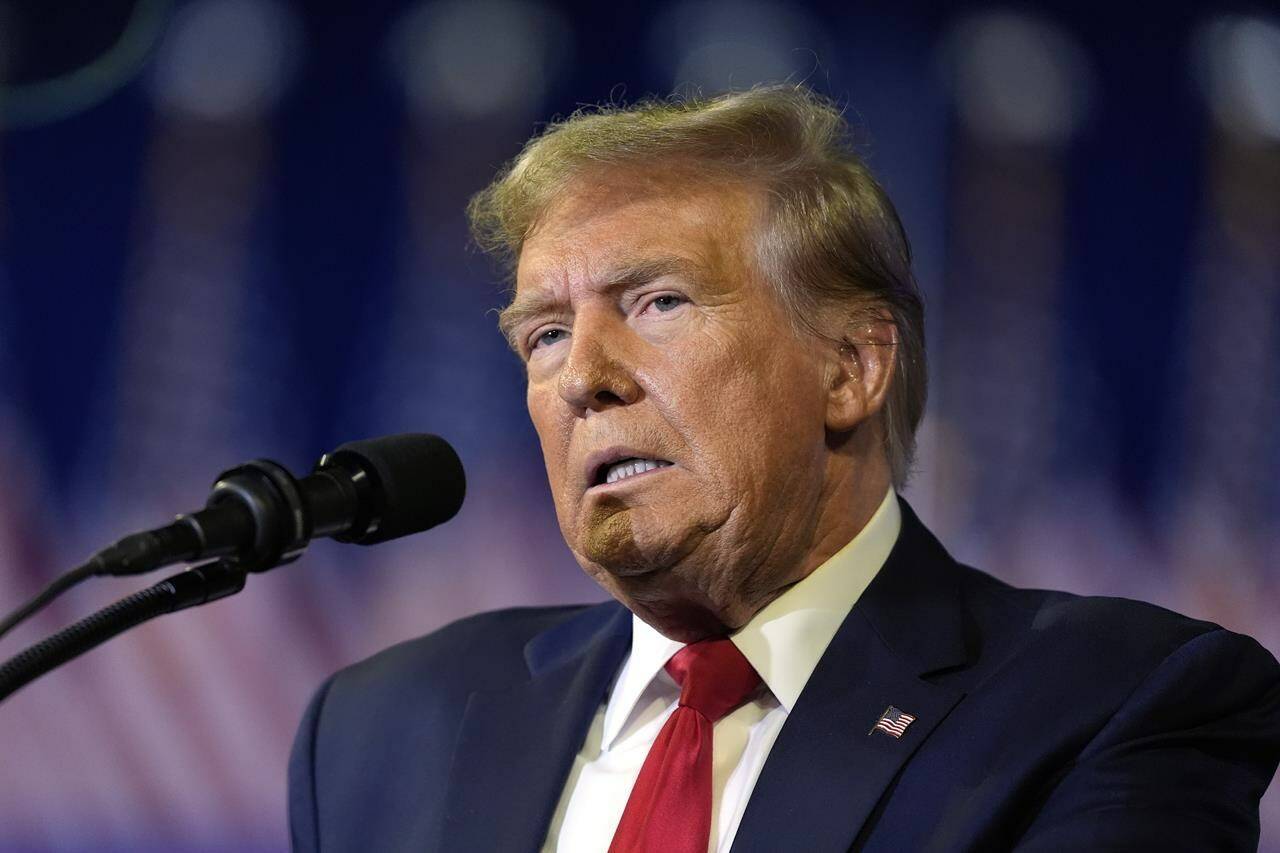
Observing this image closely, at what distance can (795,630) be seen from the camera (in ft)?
6.63

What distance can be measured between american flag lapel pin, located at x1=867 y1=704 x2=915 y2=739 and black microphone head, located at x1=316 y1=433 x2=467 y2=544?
64 cm

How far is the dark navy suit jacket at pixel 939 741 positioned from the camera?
5.64 feet

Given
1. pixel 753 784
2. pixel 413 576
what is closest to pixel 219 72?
pixel 413 576

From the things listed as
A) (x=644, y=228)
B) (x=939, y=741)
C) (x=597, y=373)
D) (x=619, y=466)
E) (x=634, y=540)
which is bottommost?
(x=939, y=741)

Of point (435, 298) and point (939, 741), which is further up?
point (435, 298)

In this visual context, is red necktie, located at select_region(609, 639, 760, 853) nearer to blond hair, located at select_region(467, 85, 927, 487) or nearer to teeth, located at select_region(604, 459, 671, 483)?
teeth, located at select_region(604, 459, 671, 483)

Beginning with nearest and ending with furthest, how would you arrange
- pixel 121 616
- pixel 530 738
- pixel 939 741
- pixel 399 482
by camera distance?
pixel 121 616 → pixel 399 482 → pixel 939 741 → pixel 530 738

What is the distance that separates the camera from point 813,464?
204 cm

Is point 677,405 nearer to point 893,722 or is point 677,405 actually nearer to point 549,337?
point 549,337

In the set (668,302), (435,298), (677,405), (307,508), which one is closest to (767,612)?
(677,405)

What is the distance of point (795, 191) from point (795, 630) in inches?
23.5

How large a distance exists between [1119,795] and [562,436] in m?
0.81

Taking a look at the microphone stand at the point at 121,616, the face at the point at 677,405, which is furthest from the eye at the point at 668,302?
the microphone stand at the point at 121,616

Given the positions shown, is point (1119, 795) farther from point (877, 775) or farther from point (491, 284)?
point (491, 284)
